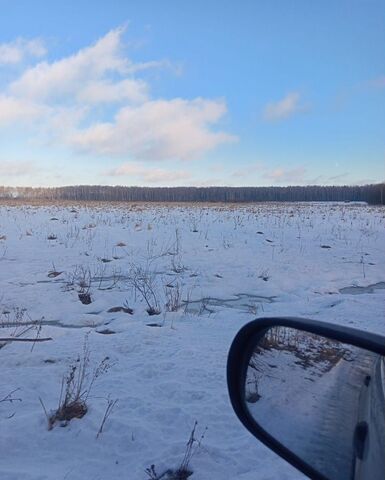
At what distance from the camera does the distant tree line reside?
10825 cm

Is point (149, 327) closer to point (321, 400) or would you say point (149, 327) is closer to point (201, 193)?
point (321, 400)

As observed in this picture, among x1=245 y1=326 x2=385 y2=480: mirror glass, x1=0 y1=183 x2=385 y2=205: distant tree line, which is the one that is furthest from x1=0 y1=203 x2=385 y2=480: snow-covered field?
x1=0 y1=183 x2=385 y2=205: distant tree line

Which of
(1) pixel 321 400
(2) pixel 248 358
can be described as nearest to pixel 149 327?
(2) pixel 248 358

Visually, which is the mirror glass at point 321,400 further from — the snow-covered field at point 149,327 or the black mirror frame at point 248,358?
the snow-covered field at point 149,327

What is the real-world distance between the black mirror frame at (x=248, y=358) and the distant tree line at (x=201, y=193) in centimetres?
10519

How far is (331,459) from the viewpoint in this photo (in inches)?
53.1

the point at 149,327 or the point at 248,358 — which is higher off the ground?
the point at 248,358

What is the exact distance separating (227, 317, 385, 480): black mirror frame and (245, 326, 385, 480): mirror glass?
0.02m

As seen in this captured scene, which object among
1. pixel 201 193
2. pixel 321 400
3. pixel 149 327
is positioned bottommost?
pixel 149 327

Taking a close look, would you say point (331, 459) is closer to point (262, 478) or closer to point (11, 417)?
point (262, 478)

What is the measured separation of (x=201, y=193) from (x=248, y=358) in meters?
115

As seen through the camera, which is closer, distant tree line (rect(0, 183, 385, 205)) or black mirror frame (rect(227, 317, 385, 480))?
black mirror frame (rect(227, 317, 385, 480))

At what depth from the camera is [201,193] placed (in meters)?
116

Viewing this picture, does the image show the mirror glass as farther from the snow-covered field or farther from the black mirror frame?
the snow-covered field
